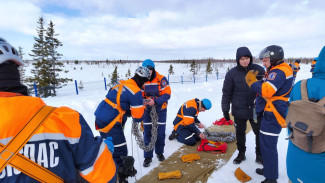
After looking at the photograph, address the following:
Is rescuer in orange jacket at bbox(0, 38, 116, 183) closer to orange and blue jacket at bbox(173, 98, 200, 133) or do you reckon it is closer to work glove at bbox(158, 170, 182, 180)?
work glove at bbox(158, 170, 182, 180)

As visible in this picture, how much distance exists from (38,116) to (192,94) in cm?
1077

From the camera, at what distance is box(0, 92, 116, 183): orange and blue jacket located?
817 millimetres

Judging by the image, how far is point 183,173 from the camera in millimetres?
3146

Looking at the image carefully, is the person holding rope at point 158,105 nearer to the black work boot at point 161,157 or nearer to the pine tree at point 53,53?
the black work boot at point 161,157

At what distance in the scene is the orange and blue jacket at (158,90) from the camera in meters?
3.85

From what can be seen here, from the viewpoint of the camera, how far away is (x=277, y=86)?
240 centimetres

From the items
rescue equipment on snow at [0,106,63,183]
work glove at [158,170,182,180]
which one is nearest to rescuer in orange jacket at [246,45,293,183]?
work glove at [158,170,182,180]

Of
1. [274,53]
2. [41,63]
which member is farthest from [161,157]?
[41,63]

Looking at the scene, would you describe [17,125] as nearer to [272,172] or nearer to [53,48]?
[272,172]

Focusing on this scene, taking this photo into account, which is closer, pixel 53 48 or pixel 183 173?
pixel 183 173

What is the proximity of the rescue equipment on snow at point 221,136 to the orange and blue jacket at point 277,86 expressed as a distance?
78.0 inches

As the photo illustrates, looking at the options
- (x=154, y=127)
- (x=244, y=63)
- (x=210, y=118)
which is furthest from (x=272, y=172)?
(x=210, y=118)

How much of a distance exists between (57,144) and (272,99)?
2743mm

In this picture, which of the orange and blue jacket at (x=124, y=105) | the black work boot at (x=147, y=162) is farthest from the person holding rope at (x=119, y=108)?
the black work boot at (x=147, y=162)
